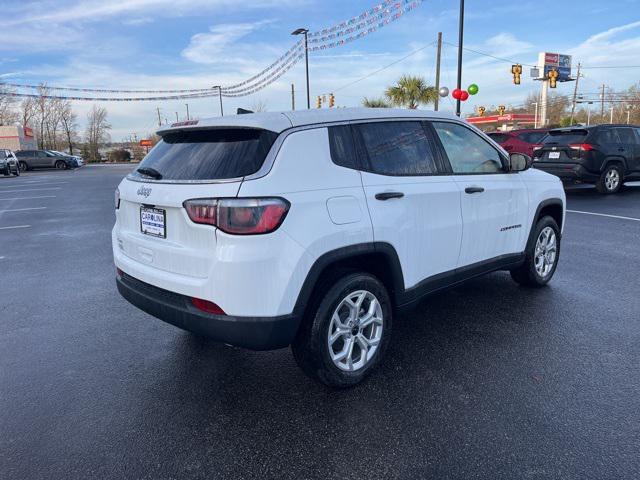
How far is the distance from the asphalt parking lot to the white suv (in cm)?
42

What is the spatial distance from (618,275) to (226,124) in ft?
15.8

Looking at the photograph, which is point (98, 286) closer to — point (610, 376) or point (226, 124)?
point (226, 124)

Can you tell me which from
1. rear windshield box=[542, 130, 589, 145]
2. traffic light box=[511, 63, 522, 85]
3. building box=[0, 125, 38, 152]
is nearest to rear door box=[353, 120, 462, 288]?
rear windshield box=[542, 130, 589, 145]

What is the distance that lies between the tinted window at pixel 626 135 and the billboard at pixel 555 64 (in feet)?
233

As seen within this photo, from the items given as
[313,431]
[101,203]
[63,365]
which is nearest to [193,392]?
[313,431]

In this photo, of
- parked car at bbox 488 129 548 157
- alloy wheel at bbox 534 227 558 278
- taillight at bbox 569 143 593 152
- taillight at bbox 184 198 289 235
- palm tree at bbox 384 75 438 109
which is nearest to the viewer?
taillight at bbox 184 198 289 235

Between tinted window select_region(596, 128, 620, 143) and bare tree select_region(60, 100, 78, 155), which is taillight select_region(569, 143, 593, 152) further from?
bare tree select_region(60, 100, 78, 155)

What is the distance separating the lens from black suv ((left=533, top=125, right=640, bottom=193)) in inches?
476

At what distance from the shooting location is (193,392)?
3.10 metres

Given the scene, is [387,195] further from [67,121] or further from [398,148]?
[67,121]

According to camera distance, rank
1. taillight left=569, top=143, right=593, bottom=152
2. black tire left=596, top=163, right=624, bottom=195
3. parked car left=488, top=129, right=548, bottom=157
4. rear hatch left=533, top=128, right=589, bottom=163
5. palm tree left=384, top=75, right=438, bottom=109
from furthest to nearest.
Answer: palm tree left=384, top=75, right=438, bottom=109 < parked car left=488, top=129, right=548, bottom=157 < black tire left=596, top=163, right=624, bottom=195 < rear hatch left=533, top=128, right=589, bottom=163 < taillight left=569, top=143, right=593, bottom=152

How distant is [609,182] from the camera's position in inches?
500

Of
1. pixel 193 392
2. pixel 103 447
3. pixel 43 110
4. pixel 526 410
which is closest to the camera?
pixel 103 447

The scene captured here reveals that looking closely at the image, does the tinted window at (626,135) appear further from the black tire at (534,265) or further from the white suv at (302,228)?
the white suv at (302,228)
